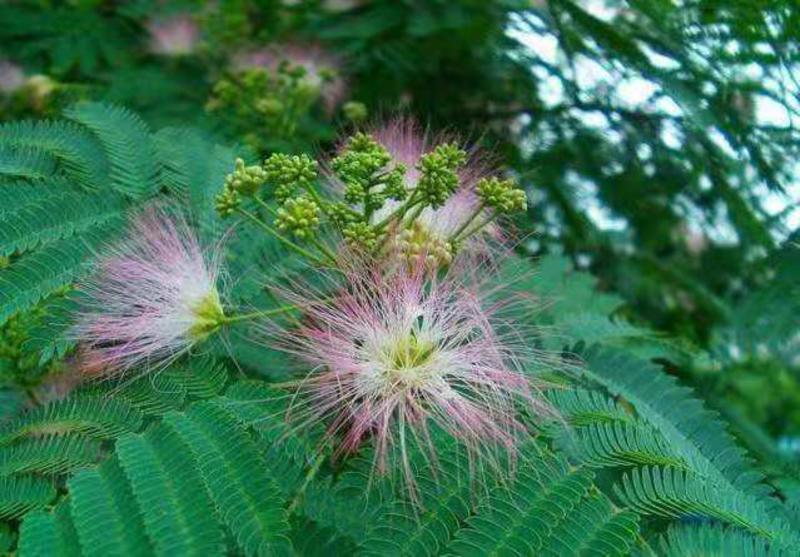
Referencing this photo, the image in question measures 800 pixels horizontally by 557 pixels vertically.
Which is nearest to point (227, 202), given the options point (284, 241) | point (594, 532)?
point (284, 241)

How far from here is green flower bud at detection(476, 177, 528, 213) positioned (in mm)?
2330

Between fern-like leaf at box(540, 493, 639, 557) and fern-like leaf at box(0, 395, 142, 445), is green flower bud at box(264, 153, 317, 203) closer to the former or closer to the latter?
fern-like leaf at box(0, 395, 142, 445)

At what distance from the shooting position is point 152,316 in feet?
7.33

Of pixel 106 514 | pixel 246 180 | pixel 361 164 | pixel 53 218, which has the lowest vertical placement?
pixel 106 514

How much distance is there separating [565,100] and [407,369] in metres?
1.65

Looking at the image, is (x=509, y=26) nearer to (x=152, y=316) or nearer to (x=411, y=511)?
(x=152, y=316)

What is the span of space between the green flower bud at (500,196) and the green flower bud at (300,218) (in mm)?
414

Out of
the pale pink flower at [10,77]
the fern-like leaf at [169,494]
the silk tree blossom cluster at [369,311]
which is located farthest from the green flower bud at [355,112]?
the fern-like leaf at [169,494]

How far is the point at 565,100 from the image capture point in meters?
3.41

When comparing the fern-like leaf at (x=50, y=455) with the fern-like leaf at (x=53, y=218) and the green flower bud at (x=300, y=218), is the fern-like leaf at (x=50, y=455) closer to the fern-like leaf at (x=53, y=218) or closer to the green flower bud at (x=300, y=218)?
the fern-like leaf at (x=53, y=218)

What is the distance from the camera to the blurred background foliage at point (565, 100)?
2838 millimetres

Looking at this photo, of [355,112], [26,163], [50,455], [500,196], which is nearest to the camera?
[50,455]

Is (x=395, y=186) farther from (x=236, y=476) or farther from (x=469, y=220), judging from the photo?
(x=236, y=476)

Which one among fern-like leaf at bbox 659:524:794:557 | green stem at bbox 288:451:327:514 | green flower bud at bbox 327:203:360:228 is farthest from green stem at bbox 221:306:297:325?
fern-like leaf at bbox 659:524:794:557
